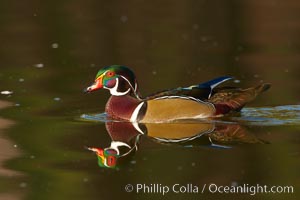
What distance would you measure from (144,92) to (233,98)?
162 centimetres

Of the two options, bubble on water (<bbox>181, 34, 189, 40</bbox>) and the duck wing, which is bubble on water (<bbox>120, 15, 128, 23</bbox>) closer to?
bubble on water (<bbox>181, 34, 189, 40</bbox>)

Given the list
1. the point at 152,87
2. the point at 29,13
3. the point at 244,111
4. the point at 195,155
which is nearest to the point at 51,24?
the point at 29,13

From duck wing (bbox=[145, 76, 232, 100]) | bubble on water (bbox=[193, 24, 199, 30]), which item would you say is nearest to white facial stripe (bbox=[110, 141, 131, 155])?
duck wing (bbox=[145, 76, 232, 100])

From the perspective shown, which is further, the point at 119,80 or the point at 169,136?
the point at 119,80

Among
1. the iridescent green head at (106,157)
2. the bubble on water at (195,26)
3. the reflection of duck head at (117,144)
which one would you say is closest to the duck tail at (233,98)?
the reflection of duck head at (117,144)

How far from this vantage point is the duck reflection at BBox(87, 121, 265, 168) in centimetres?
1094

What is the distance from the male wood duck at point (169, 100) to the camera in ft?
40.4

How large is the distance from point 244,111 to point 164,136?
1.50 meters

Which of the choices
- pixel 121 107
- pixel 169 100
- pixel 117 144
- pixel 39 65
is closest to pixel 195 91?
pixel 169 100

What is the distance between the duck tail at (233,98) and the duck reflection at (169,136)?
0.30m

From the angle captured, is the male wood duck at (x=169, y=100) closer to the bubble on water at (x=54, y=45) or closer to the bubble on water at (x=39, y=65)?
the bubble on water at (x=39, y=65)

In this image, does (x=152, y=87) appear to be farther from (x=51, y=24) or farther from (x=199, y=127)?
(x=51, y=24)

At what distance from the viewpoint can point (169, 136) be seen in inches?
456

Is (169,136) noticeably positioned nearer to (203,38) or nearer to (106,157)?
(106,157)
